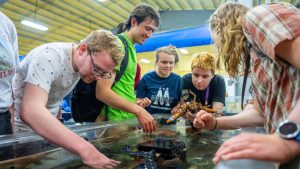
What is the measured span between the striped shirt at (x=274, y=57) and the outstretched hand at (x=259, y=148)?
168 mm

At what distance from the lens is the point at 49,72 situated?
4.00ft

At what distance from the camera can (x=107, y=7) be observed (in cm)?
939

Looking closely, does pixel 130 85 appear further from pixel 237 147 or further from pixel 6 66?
pixel 237 147

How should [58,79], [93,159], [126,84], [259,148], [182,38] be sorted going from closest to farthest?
[259,148] → [93,159] → [58,79] → [126,84] → [182,38]

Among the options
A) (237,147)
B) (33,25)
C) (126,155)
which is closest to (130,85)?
(126,155)

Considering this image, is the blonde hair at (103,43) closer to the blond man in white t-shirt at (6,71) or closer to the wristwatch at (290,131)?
the blond man in white t-shirt at (6,71)

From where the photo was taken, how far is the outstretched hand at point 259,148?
55cm

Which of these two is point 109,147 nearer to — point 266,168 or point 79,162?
point 79,162

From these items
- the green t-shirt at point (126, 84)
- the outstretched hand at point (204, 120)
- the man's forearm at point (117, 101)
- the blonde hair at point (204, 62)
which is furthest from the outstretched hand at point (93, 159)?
the blonde hair at point (204, 62)

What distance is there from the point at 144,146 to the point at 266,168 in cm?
79

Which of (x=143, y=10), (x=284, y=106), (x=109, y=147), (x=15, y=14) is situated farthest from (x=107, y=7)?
(x=284, y=106)

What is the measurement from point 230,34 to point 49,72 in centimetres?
76

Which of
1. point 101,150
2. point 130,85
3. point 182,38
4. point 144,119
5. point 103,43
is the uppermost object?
point 182,38

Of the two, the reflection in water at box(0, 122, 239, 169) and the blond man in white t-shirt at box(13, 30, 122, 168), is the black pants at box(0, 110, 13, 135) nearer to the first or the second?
the blond man in white t-shirt at box(13, 30, 122, 168)
